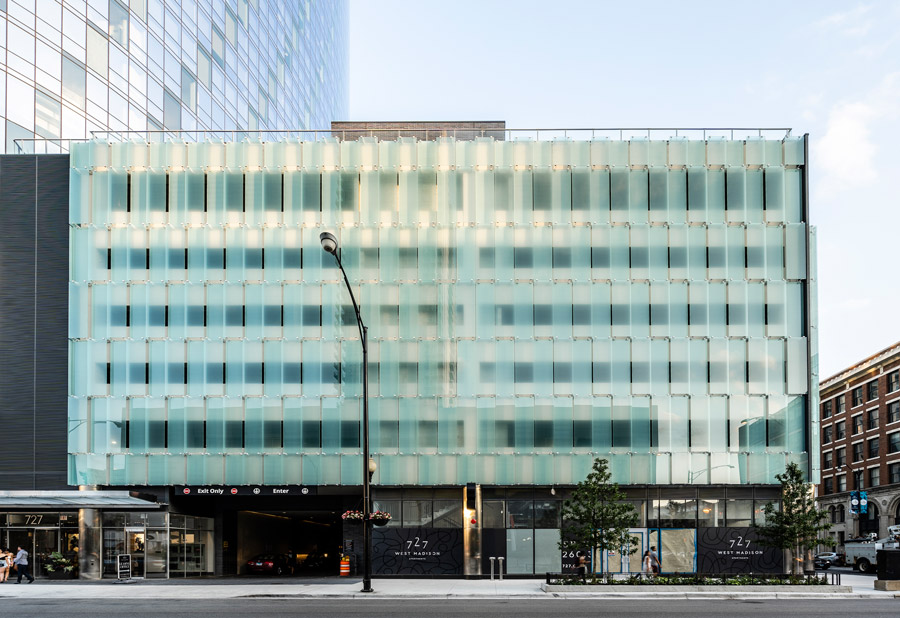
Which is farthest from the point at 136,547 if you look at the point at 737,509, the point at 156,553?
the point at 737,509

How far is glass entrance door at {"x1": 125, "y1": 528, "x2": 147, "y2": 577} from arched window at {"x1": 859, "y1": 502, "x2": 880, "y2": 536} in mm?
69272

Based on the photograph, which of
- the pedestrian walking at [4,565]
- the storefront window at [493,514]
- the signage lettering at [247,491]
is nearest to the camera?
the pedestrian walking at [4,565]

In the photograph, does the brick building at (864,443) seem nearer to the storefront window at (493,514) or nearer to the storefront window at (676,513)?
the storefront window at (676,513)

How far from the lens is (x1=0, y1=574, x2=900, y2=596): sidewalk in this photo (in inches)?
1101

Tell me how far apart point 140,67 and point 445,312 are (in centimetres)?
2705

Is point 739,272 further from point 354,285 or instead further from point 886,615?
point 886,615

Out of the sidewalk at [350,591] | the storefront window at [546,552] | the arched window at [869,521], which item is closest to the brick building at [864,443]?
the arched window at [869,521]

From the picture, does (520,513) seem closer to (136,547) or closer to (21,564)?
(136,547)

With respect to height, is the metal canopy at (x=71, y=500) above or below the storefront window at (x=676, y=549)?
above

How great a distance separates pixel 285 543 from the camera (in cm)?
5531

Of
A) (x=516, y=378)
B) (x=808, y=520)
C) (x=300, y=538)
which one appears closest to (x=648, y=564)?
(x=808, y=520)

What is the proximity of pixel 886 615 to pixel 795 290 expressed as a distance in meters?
22.0

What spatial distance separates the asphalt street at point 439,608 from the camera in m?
22.0

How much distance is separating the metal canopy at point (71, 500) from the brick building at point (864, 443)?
6883cm
